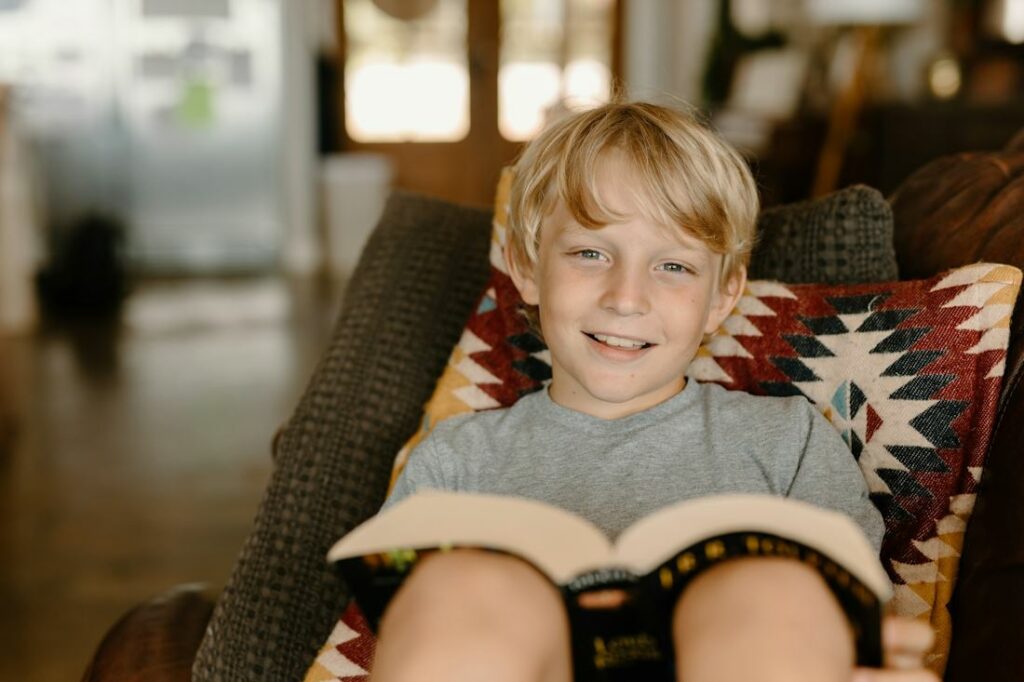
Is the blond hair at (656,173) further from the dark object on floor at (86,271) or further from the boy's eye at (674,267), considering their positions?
the dark object on floor at (86,271)

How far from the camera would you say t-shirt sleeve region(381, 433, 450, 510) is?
1.23 meters

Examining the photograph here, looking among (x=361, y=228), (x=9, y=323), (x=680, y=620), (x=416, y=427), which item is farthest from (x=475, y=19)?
(x=680, y=620)

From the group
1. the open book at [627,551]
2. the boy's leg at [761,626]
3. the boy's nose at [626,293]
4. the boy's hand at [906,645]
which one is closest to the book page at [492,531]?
the open book at [627,551]

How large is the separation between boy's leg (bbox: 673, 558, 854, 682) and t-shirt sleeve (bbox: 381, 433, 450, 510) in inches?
17.1

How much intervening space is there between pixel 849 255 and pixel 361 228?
5418 mm

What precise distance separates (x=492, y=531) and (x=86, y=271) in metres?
5.31

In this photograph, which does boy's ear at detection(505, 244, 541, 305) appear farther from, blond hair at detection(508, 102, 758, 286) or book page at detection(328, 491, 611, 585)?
book page at detection(328, 491, 611, 585)

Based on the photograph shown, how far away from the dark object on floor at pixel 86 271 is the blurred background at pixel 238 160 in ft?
0.04

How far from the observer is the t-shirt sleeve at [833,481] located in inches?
45.6

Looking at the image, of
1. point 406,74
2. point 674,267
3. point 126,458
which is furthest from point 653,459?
point 406,74

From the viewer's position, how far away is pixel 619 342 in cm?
124

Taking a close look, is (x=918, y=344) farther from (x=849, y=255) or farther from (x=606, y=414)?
(x=606, y=414)

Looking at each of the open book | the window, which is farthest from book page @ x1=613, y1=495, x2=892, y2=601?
the window

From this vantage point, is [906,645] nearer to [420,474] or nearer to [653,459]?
[653,459]
